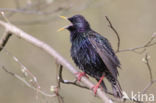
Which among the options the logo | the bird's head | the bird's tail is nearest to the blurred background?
the bird's head

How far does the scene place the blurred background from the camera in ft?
26.6

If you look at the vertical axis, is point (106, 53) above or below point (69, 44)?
above

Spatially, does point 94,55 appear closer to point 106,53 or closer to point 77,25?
point 106,53

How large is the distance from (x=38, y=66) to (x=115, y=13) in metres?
2.53

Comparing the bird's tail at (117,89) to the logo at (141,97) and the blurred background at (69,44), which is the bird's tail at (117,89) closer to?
the logo at (141,97)

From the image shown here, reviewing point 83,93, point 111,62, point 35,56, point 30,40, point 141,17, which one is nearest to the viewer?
point 30,40

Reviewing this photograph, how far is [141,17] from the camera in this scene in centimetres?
955

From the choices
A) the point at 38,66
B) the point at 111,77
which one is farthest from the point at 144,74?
the point at 111,77

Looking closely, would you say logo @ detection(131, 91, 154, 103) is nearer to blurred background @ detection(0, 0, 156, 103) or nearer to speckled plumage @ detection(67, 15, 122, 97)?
speckled plumage @ detection(67, 15, 122, 97)

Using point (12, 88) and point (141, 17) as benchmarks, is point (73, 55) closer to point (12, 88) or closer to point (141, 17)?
point (12, 88)

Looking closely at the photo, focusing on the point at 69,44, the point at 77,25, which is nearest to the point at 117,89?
the point at 77,25

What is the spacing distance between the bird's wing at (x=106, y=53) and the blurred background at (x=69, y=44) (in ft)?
8.90

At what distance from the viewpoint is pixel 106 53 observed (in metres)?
5.02

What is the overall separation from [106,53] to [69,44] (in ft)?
13.4
